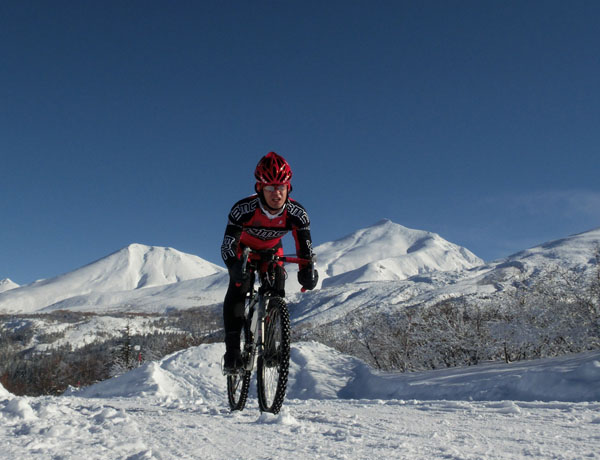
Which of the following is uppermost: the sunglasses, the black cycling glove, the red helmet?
the red helmet

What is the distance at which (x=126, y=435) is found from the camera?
3.80m

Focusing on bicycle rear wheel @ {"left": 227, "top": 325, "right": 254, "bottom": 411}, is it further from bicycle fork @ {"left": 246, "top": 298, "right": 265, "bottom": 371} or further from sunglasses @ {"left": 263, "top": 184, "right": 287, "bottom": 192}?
sunglasses @ {"left": 263, "top": 184, "right": 287, "bottom": 192}

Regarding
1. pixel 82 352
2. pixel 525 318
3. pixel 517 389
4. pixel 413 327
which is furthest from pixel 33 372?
pixel 517 389

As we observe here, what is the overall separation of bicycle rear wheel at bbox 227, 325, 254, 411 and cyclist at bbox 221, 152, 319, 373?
3.8 inches

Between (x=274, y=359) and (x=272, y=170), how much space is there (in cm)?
217

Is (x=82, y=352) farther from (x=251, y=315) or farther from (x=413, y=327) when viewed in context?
(x=251, y=315)

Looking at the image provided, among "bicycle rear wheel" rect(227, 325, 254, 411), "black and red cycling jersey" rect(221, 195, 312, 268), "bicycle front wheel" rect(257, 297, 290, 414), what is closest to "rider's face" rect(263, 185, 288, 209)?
"black and red cycling jersey" rect(221, 195, 312, 268)

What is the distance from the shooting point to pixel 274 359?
560cm

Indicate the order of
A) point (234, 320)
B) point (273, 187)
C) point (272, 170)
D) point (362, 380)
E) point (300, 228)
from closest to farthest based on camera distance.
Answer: point (272, 170), point (273, 187), point (300, 228), point (234, 320), point (362, 380)

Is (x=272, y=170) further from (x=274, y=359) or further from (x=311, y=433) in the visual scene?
(x=311, y=433)

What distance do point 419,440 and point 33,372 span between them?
6011 inches

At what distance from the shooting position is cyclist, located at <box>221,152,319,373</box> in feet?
18.0

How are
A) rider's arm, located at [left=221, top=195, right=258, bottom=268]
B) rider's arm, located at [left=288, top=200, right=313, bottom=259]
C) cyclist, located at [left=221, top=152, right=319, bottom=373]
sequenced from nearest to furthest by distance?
cyclist, located at [left=221, top=152, right=319, bottom=373], rider's arm, located at [left=221, top=195, right=258, bottom=268], rider's arm, located at [left=288, top=200, right=313, bottom=259]

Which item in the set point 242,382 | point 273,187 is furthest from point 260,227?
point 242,382
